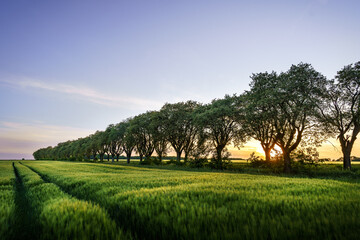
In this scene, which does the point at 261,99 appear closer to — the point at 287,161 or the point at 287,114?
the point at 287,114

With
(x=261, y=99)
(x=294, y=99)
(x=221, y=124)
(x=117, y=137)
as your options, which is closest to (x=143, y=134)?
(x=117, y=137)

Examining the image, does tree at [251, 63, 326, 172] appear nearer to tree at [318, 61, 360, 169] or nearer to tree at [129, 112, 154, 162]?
tree at [318, 61, 360, 169]

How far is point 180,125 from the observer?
51.0m

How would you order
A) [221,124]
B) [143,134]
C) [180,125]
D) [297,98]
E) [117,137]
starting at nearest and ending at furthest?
[297,98]
[221,124]
[180,125]
[143,134]
[117,137]

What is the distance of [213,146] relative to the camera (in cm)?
4762

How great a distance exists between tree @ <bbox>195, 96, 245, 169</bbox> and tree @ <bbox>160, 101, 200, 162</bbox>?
7889 mm

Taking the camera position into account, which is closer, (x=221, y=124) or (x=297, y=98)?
(x=297, y=98)

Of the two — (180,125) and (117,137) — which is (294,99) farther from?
(117,137)

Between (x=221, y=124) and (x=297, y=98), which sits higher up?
(x=297, y=98)

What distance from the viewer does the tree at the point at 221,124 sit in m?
40.0

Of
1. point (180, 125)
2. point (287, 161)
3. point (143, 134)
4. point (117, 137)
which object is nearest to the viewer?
point (287, 161)

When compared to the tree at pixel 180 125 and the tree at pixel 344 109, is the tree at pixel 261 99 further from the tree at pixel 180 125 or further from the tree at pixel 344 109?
the tree at pixel 180 125

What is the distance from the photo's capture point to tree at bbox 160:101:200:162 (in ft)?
170

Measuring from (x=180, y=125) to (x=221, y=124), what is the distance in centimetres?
1400
